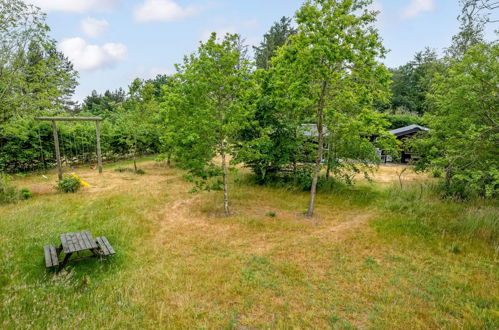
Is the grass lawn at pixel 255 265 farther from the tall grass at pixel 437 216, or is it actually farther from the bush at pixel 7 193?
the bush at pixel 7 193

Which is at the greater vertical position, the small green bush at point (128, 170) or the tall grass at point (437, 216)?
the small green bush at point (128, 170)

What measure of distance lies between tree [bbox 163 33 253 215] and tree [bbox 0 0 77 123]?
5210 mm

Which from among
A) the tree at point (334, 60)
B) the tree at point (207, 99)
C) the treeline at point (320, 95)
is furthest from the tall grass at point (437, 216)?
the tree at point (207, 99)

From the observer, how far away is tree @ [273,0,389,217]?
7344mm

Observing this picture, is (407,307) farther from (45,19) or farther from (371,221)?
(45,19)

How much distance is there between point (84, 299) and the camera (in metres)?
4.26

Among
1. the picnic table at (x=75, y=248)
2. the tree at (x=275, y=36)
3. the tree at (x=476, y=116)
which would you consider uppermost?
the tree at (x=275, y=36)

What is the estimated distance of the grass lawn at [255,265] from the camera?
13.3 feet

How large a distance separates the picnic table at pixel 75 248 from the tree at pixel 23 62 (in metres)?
6.34

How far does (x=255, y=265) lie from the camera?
568 cm

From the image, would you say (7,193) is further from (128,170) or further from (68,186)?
(128,170)

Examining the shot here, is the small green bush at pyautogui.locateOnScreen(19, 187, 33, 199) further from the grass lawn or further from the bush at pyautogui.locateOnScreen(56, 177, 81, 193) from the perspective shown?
the bush at pyautogui.locateOnScreen(56, 177, 81, 193)

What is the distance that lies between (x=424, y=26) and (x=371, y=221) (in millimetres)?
7773

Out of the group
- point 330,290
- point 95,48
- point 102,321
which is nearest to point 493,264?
point 330,290
